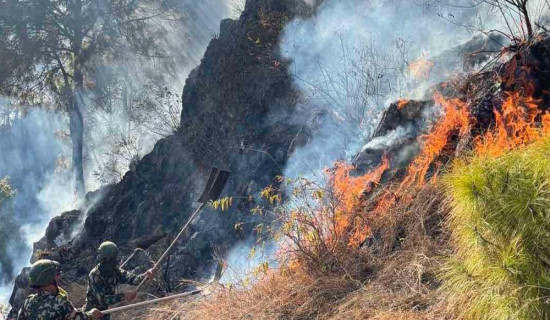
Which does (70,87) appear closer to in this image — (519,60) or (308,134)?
(308,134)

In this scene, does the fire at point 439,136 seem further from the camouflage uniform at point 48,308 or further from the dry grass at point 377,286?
the camouflage uniform at point 48,308

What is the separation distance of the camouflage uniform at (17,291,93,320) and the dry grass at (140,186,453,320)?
1686 mm

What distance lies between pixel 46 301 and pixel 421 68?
8030mm

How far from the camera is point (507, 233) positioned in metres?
3.69

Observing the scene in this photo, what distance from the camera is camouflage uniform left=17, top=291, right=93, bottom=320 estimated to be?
5234 mm

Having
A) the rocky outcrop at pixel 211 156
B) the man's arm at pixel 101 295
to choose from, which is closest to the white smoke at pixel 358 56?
the rocky outcrop at pixel 211 156

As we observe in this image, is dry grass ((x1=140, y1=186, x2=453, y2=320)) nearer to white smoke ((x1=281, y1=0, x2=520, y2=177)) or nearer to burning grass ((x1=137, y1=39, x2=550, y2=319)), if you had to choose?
burning grass ((x1=137, y1=39, x2=550, y2=319))

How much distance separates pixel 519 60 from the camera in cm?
692

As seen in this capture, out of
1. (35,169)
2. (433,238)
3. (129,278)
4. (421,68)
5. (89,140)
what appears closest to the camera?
(433,238)

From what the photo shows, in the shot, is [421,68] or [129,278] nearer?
[129,278]

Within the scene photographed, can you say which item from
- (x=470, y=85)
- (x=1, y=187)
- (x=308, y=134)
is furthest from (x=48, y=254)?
(x=1, y=187)

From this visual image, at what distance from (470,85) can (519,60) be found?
770 millimetres

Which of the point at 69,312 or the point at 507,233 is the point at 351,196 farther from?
the point at 69,312

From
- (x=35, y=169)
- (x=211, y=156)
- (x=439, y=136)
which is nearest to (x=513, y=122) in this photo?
(x=439, y=136)
